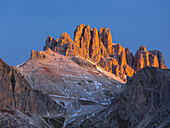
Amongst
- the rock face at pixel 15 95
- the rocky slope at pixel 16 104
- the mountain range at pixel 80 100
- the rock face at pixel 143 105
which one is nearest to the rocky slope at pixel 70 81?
the mountain range at pixel 80 100

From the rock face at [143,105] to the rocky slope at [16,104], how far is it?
18418mm

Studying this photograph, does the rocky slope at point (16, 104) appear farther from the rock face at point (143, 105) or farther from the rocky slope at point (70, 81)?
the rocky slope at point (70, 81)

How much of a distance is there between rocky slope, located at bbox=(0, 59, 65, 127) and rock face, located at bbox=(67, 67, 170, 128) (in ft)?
60.4

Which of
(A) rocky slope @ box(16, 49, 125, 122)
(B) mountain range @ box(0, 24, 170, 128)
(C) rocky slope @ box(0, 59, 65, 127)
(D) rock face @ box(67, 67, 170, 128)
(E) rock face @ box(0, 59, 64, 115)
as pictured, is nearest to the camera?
(D) rock face @ box(67, 67, 170, 128)

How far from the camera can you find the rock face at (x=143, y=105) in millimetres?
51203

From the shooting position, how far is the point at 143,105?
6003cm

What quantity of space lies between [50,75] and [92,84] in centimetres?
2827

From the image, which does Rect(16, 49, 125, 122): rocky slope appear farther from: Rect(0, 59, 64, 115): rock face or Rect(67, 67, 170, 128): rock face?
Rect(67, 67, 170, 128): rock face

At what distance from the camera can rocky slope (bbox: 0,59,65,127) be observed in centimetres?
5766

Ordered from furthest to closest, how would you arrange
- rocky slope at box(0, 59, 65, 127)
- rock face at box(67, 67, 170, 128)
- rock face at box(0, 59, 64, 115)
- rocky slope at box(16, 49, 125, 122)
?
1. rocky slope at box(16, 49, 125, 122)
2. rock face at box(0, 59, 64, 115)
3. rocky slope at box(0, 59, 65, 127)
4. rock face at box(67, 67, 170, 128)

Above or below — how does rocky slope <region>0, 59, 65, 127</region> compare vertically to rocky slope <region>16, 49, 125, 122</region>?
below

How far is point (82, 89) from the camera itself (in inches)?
6068

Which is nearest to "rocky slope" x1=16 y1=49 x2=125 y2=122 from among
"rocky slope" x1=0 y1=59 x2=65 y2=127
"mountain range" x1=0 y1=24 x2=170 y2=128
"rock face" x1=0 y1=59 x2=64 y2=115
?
"mountain range" x1=0 y1=24 x2=170 y2=128

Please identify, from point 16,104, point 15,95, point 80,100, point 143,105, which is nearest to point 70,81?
point 80,100
